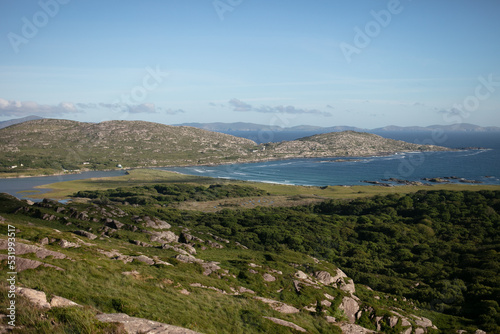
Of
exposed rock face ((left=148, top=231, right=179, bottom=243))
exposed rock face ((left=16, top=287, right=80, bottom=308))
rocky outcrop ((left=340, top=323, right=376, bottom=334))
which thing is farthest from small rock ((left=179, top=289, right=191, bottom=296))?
exposed rock face ((left=148, top=231, right=179, bottom=243))

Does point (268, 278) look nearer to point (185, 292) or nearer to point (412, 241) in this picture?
point (185, 292)

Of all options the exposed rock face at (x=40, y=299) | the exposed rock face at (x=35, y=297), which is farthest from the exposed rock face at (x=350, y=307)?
the exposed rock face at (x=35, y=297)

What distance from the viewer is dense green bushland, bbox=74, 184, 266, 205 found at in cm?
12728

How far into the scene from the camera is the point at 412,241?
74.8m

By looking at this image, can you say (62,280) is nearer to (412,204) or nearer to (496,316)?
(496,316)

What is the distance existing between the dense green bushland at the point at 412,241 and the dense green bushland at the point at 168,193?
3343 centimetres

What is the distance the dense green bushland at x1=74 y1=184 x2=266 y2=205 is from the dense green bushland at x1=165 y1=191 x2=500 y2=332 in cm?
3343

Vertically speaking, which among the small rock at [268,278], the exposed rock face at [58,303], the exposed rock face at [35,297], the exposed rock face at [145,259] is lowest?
the small rock at [268,278]

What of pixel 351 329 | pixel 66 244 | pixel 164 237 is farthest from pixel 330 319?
pixel 164 237

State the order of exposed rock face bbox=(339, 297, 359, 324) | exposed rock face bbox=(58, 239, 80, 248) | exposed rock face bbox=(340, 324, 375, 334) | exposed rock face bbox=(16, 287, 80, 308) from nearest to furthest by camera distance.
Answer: exposed rock face bbox=(16, 287, 80, 308) → exposed rock face bbox=(340, 324, 375, 334) → exposed rock face bbox=(58, 239, 80, 248) → exposed rock face bbox=(339, 297, 359, 324)

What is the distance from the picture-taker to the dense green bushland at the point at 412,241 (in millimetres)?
46812

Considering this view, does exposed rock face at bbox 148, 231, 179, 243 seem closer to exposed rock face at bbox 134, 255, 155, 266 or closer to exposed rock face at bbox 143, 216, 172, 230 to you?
exposed rock face at bbox 143, 216, 172, 230

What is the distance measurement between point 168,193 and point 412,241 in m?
99.4

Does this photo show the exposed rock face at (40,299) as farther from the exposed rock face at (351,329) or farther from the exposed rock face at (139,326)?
the exposed rock face at (351,329)
